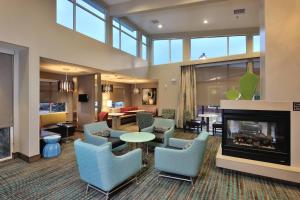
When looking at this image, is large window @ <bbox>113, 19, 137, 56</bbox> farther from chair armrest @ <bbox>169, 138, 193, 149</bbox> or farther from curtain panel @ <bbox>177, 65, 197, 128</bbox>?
chair armrest @ <bbox>169, 138, 193, 149</bbox>

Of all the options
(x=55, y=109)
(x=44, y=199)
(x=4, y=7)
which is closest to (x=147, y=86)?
(x=55, y=109)

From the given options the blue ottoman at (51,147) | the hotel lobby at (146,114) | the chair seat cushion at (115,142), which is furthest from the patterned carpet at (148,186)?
the chair seat cushion at (115,142)

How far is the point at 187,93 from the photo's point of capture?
25.7ft

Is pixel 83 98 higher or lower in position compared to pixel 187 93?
lower

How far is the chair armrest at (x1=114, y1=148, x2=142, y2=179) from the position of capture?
2553 mm

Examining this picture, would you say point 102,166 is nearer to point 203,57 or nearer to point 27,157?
point 27,157

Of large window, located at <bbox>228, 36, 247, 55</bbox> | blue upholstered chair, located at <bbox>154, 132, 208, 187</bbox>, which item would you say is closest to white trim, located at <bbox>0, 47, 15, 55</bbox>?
blue upholstered chair, located at <bbox>154, 132, 208, 187</bbox>

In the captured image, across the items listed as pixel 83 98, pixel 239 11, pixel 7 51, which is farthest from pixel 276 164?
pixel 83 98

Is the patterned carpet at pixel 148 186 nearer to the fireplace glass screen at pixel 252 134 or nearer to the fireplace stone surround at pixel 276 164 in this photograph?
the fireplace stone surround at pixel 276 164

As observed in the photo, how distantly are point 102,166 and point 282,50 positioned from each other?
3877mm

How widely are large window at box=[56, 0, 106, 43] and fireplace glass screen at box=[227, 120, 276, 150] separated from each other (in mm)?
5209

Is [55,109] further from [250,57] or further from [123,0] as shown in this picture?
[250,57]

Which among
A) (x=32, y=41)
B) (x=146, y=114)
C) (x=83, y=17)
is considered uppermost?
(x=83, y=17)

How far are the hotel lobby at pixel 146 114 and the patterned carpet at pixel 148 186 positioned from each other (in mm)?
18
